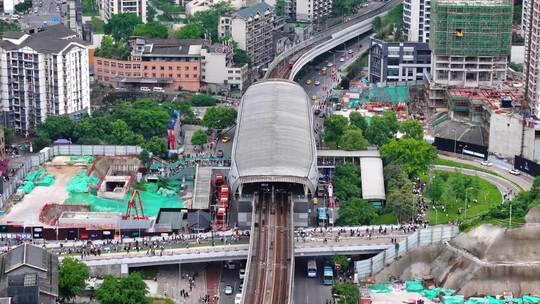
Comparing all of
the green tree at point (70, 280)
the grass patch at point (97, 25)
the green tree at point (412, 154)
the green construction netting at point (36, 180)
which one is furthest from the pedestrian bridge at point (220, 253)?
the grass patch at point (97, 25)

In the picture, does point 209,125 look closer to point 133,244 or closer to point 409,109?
point 409,109

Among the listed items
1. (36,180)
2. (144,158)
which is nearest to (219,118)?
(144,158)

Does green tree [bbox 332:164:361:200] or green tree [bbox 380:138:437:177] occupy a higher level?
green tree [bbox 380:138:437:177]

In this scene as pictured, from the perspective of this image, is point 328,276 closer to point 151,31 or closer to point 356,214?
point 356,214

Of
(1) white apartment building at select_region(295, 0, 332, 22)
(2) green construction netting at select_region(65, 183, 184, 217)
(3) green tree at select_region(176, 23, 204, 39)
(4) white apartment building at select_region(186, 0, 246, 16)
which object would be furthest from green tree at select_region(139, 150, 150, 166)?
(1) white apartment building at select_region(295, 0, 332, 22)

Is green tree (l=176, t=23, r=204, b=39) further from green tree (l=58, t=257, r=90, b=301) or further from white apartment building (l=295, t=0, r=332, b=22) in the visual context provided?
green tree (l=58, t=257, r=90, b=301)

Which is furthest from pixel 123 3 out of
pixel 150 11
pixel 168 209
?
pixel 168 209

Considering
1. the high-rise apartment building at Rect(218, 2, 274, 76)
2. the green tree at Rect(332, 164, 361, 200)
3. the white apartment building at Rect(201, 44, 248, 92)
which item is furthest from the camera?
the high-rise apartment building at Rect(218, 2, 274, 76)

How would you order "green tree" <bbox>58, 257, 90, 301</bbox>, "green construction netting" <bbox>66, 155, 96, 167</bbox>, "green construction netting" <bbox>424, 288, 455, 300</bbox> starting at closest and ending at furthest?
1. "green tree" <bbox>58, 257, 90, 301</bbox>
2. "green construction netting" <bbox>424, 288, 455, 300</bbox>
3. "green construction netting" <bbox>66, 155, 96, 167</bbox>
